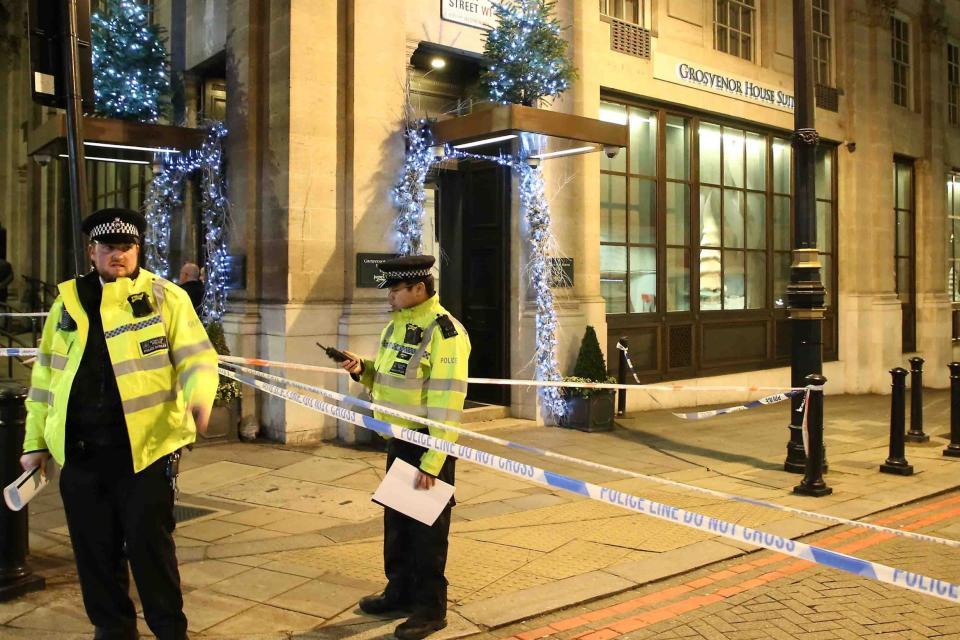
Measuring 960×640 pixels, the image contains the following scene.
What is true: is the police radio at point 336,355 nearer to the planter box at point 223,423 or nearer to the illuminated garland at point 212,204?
the planter box at point 223,423

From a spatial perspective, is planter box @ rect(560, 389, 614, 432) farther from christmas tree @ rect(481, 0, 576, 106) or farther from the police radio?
the police radio

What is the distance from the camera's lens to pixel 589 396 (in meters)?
10.6

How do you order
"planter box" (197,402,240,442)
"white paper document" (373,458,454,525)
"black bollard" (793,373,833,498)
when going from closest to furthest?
"white paper document" (373,458,454,525), "black bollard" (793,373,833,498), "planter box" (197,402,240,442)

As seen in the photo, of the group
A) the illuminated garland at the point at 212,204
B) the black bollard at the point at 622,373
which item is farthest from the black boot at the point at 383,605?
the black bollard at the point at 622,373

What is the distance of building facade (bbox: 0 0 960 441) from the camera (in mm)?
9578

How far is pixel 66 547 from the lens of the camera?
224 inches

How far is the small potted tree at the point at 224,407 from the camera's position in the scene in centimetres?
913

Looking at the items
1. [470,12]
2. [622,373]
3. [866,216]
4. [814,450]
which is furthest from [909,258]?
[814,450]

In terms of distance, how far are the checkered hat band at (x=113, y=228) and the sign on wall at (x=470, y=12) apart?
309 inches

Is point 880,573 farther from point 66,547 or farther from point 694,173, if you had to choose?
point 694,173

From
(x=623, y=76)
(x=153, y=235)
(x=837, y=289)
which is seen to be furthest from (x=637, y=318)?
(x=153, y=235)

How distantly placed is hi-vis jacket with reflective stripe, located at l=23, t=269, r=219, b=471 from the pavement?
4.29 feet

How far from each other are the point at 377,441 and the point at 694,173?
23.9 ft

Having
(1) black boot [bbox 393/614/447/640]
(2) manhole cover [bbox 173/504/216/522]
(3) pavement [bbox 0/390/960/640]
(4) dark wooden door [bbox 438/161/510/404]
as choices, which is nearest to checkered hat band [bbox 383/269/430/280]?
(1) black boot [bbox 393/614/447/640]
